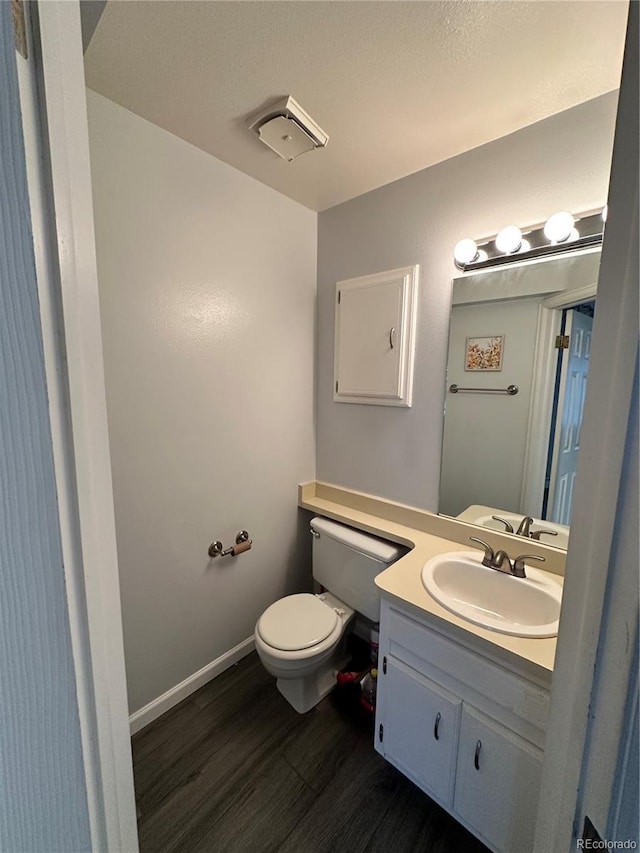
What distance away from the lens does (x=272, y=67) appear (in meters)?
1.05

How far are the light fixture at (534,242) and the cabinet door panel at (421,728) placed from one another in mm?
1599

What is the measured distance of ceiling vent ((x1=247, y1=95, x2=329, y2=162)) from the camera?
1.20 meters

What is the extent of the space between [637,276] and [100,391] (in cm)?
71

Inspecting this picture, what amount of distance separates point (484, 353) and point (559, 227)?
49cm

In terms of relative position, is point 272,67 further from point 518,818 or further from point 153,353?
point 518,818

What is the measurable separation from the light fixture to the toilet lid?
1.72 m

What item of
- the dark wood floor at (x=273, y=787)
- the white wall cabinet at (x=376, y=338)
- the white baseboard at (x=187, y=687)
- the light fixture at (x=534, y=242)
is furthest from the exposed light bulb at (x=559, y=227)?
the white baseboard at (x=187, y=687)

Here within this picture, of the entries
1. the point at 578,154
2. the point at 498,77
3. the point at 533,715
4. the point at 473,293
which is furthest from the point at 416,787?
the point at 498,77

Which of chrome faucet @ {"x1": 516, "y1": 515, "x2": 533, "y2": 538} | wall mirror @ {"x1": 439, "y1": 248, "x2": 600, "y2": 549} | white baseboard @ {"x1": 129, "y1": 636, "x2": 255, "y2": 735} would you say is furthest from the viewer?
white baseboard @ {"x1": 129, "y1": 636, "x2": 255, "y2": 735}

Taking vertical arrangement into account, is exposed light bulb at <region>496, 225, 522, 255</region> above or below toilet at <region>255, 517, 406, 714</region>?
above

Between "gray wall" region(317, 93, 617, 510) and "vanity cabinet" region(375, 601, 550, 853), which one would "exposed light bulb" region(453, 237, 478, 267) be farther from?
"vanity cabinet" region(375, 601, 550, 853)

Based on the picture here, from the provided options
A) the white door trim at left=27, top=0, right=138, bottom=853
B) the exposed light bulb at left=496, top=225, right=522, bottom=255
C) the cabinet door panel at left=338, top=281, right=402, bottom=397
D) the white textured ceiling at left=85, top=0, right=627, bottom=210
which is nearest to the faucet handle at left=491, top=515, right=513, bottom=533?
the cabinet door panel at left=338, top=281, right=402, bottom=397

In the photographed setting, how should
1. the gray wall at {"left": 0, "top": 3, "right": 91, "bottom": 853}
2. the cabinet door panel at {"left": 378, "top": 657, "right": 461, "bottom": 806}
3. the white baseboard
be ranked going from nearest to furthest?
the gray wall at {"left": 0, "top": 3, "right": 91, "bottom": 853} → the cabinet door panel at {"left": 378, "top": 657, "right": 461, "bottom": 806} → the white baseboard

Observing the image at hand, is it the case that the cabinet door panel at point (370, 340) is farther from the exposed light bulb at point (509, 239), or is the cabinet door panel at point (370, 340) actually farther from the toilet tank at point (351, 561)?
the toilet tank at point (351, 561)
